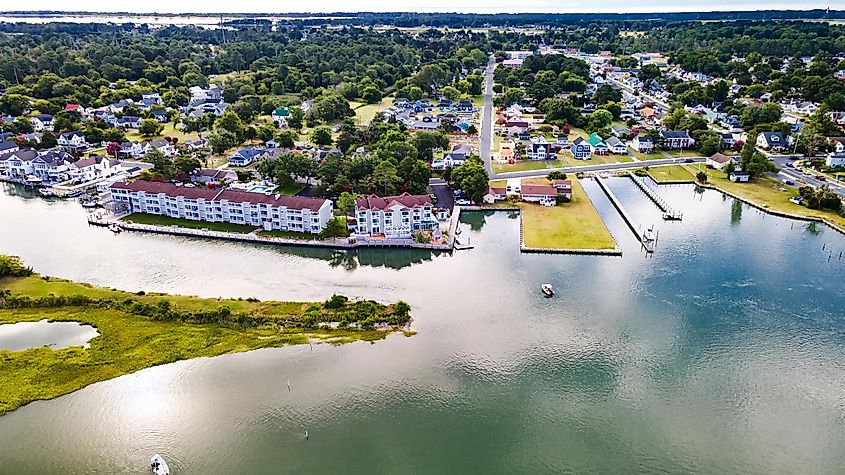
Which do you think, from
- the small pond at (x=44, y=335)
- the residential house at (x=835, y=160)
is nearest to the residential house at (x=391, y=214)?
the small pond at (x=44, y=335)

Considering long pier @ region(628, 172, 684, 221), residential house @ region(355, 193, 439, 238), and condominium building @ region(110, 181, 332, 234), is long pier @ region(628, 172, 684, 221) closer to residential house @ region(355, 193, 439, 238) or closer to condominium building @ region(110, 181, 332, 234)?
residential house @ region(355, 193, 439, 238)

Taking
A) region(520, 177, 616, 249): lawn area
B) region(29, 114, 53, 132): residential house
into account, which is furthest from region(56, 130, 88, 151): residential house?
region(520, 177, 616, 249): lawn area

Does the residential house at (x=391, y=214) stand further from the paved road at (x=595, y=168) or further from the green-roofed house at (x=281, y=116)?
the green-roofed house at (x=281, y=116)

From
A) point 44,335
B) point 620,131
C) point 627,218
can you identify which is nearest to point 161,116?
point 44,335

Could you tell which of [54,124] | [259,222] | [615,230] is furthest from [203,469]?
[54,124]

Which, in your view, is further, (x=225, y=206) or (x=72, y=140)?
(x=72, y=140)

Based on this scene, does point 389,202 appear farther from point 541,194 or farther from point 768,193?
point 768,193
